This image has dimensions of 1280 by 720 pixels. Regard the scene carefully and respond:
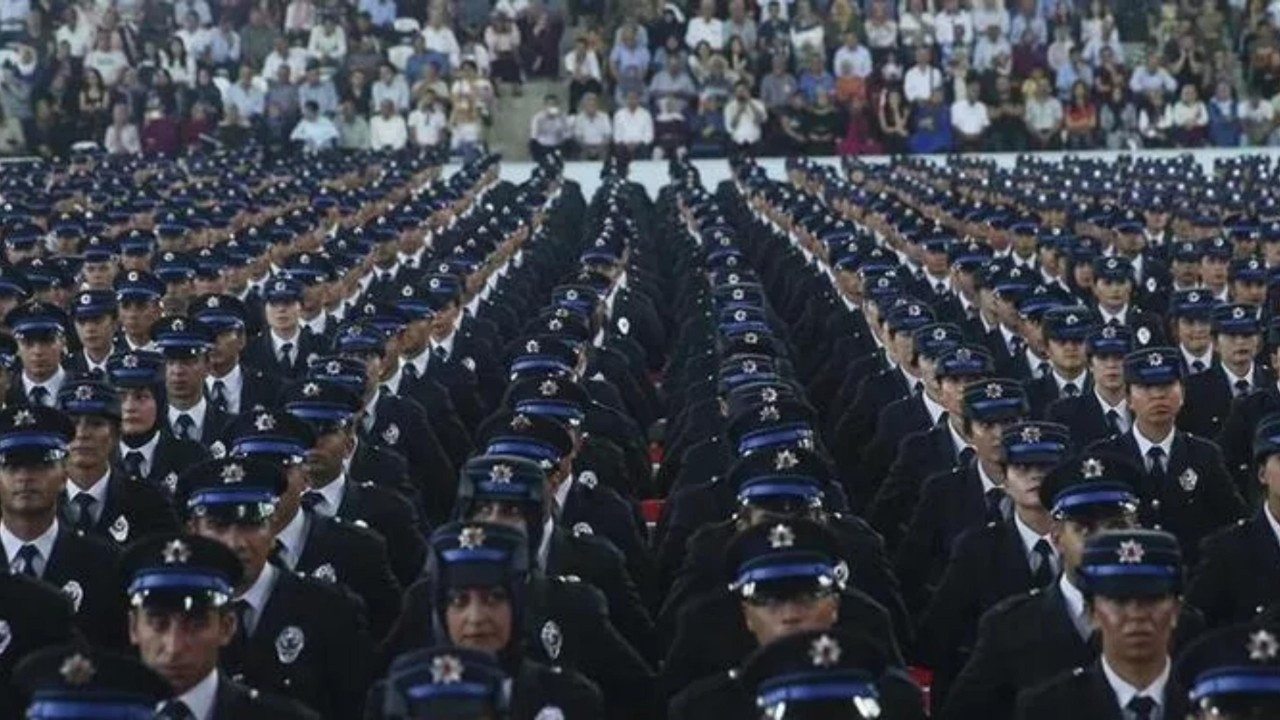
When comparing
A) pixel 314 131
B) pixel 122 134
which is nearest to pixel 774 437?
pixel 314 131

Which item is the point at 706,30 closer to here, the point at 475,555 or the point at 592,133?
the point at 592,133

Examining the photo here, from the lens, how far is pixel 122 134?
29297mm

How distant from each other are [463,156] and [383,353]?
19050mm

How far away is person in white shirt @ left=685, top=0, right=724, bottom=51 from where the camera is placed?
31016mm

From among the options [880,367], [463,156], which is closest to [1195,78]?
[463,156]

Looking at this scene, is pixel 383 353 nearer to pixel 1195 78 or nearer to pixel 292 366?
pixel 292 366

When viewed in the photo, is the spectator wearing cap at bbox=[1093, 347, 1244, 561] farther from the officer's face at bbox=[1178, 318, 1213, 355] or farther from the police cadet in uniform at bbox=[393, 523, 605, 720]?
the police cadet in uniform at bbox=[393, 523, 605, 720]

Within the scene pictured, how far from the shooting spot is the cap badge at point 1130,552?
16.5 feet

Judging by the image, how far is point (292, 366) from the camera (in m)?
10.9

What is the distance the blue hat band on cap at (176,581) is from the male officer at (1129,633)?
1954mm

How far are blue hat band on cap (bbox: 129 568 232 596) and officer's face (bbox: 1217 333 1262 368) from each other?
602cm

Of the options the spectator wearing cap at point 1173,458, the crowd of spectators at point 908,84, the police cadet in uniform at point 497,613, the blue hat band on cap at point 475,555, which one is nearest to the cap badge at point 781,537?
the police cadet in uniform at point 497,613

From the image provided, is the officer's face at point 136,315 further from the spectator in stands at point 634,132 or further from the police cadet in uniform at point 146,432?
the spectator in stands at point 634,132

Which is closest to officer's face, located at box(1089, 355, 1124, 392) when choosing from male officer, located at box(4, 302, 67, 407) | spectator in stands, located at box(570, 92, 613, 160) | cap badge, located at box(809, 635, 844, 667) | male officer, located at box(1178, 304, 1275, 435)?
male officer, located at box(1178, 304, 1275, 435)
